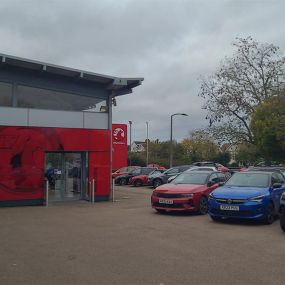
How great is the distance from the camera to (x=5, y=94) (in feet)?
62.2

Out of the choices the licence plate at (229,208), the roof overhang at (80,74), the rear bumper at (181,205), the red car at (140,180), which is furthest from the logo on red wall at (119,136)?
the licence plate at (229,208)

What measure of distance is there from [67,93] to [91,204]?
17.1ft

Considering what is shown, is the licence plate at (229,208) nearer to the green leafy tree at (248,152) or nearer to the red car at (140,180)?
the red car at (140,180)

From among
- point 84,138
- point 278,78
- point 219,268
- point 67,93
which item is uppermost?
point 278,78

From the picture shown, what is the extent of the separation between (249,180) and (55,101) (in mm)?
9844

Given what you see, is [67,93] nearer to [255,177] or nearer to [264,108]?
[255,177]


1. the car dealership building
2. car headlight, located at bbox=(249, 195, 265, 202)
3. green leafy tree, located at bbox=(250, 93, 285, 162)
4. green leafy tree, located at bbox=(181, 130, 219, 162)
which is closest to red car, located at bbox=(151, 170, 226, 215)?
car headlight, located at bbox=(249, 195, 265, 202)

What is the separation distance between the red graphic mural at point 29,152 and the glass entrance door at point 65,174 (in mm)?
688

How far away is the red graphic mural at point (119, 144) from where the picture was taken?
43844 millimetres

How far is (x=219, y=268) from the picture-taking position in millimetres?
7223

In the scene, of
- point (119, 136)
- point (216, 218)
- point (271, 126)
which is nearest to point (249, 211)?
point (216, 218)

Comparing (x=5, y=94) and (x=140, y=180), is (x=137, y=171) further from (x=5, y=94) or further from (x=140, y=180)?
(x=5, y=94)

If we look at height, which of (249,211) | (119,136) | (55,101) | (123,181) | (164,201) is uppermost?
(119,136)

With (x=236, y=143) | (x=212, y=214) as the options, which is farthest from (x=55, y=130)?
(x=236, y=143)
